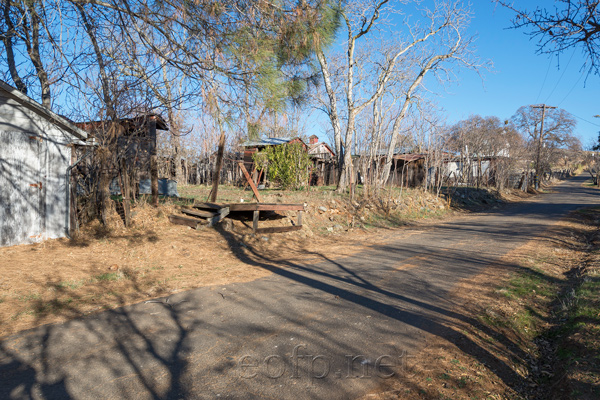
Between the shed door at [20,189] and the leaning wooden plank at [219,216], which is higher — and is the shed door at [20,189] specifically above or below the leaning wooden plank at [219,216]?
above

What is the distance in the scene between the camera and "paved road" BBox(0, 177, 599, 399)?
3.29 m

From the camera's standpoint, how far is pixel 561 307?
5.54 metres

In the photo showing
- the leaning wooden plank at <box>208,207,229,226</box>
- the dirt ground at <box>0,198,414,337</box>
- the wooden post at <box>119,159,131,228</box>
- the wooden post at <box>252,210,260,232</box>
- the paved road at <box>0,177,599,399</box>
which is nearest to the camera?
the paved road at <box>0,177,599,399</box>

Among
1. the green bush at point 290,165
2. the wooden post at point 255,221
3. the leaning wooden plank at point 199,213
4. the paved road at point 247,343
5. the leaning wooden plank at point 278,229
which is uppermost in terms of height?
the green bush at point 290,165

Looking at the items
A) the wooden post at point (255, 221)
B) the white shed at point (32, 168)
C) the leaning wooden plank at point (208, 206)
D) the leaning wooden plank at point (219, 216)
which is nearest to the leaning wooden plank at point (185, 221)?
the leaning wooden plank at point (219, 216)

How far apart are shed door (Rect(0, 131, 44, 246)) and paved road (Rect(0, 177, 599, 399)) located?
4.18 meters

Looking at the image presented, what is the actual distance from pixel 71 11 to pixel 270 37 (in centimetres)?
347

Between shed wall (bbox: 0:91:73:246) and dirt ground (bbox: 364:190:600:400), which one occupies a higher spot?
shed wall (bbox: 0:91:73:246)

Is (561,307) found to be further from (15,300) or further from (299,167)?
(299,167)

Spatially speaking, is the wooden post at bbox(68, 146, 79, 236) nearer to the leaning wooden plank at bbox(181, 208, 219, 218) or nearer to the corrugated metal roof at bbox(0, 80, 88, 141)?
the corrugated metal roof at bbox(0, 80, 88, 141)

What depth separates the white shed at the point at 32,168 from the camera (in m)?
7.59

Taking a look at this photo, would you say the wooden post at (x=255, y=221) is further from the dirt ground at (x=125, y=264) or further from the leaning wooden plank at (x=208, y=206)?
the leaning wooden plank at (x=208, y=206)

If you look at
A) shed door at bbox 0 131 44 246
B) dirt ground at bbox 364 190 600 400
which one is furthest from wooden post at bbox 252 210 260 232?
dirt ground at bbox 364 190 600 400

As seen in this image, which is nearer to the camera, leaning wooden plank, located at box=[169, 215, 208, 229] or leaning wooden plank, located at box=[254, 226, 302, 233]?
leaning wooden plank, located at box=[169, 215, 208, 229]
